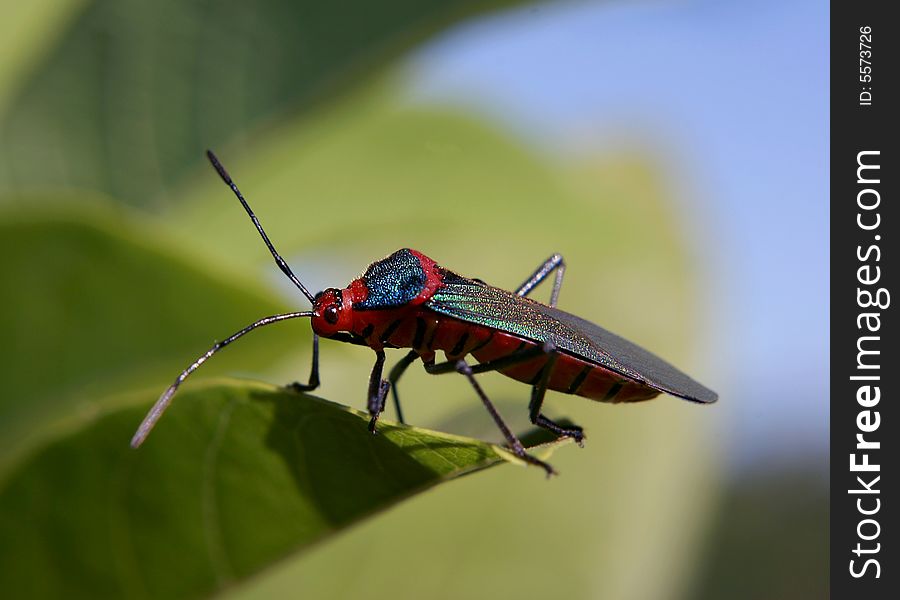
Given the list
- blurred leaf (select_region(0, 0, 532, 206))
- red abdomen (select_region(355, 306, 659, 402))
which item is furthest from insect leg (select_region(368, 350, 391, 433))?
blurred leaf (select_region(0, 0, 532, 206))

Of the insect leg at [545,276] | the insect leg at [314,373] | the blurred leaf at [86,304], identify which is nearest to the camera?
the blurred leaf at [86,304]

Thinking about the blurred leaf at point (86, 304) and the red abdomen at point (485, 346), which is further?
the red abdomen at point (485, 346)

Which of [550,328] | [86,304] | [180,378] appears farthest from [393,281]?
[86,304]

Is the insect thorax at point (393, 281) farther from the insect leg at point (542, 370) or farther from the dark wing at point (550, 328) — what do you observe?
the insect leg at point (542, 370)

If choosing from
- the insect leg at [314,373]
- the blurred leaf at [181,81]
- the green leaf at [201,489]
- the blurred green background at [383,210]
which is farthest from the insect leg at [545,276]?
the green leaf at [201,489]

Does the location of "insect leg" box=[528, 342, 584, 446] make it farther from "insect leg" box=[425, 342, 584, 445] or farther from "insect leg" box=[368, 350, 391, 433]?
"insect leg" box=[368, 350, 391, 433]

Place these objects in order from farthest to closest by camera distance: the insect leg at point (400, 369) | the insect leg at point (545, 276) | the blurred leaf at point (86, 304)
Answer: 1. the insect leg at point (545, 276)
2. the insect leg at point (400, 369)
3. the blurred leaf at point (86, 304)

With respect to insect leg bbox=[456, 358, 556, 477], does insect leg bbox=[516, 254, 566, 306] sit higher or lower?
higher
